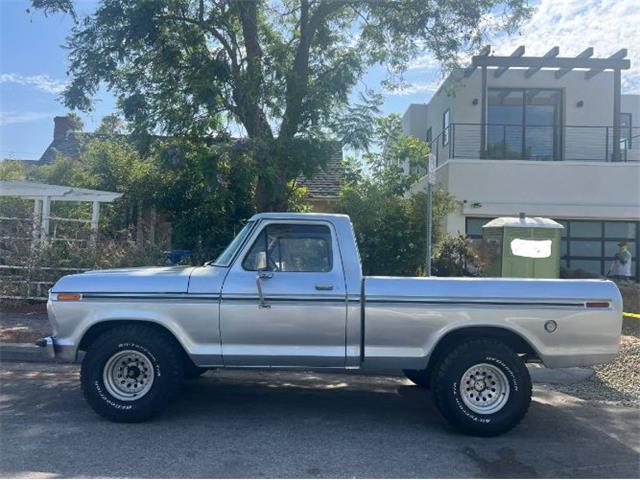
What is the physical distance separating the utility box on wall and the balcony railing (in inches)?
271

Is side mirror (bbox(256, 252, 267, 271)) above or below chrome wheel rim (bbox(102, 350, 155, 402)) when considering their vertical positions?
above

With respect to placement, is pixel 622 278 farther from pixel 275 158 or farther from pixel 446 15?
pixel 275 158

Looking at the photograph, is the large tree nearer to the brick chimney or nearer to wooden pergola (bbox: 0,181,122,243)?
wooden pergola (bbox: 0,181,122,243)

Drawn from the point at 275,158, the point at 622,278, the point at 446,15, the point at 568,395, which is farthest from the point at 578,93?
the point at 568,395

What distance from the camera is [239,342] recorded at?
5.62 meters

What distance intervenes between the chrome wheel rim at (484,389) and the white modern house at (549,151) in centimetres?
1114

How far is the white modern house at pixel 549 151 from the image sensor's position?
16.8 metres

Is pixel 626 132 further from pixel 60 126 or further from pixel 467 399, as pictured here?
pixel 60 126

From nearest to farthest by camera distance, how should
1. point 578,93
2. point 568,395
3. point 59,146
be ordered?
point 568,395
point 578,93
point 59,146

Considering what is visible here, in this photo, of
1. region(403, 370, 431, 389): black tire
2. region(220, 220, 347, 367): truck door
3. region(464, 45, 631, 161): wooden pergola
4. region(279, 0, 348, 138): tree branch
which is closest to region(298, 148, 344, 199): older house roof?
region(464, 45, 631, 161): wooden pergola

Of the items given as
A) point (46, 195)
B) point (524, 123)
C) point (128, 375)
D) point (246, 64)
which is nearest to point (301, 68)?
point (246, 64)

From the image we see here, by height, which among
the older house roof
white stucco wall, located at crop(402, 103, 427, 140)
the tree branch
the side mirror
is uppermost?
white stucco wall, located at crop(402, 103, 427, 140)

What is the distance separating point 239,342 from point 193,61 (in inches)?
255

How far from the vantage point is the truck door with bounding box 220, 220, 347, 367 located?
557cm
